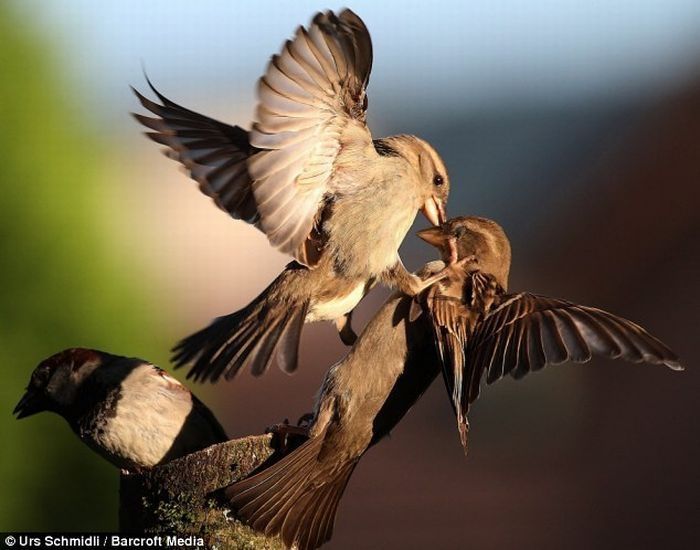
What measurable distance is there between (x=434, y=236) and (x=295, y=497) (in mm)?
896

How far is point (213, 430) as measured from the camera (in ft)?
9.98

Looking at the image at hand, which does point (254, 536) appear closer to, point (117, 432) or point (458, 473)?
point (117, 432)

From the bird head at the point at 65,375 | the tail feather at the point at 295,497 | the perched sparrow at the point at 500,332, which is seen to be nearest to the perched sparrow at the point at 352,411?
the tail feather at the point at 295,497

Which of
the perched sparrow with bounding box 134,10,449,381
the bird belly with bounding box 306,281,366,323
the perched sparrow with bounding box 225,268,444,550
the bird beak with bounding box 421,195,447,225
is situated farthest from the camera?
the bird beak with bounding box 421,195,447,225

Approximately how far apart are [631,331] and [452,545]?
4568 mm

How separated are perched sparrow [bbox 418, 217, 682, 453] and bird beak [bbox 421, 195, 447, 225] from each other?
37cm

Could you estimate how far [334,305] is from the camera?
10.2 ft

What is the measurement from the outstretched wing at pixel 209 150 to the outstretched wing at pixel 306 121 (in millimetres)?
100

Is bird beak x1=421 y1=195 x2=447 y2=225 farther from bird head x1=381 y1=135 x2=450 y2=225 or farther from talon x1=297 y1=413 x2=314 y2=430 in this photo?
talon x1=297 y1=413 x2=314 y2=430

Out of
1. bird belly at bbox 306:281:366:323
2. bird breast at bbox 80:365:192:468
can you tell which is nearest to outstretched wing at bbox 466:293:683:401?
bird belly at bbox 306:281:366:323

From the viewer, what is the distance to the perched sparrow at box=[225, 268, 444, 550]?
2596mm

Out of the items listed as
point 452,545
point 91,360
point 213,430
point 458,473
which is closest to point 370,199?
point 213,430

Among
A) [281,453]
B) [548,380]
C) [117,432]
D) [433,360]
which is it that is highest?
[433,360]

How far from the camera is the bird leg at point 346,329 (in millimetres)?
3244
